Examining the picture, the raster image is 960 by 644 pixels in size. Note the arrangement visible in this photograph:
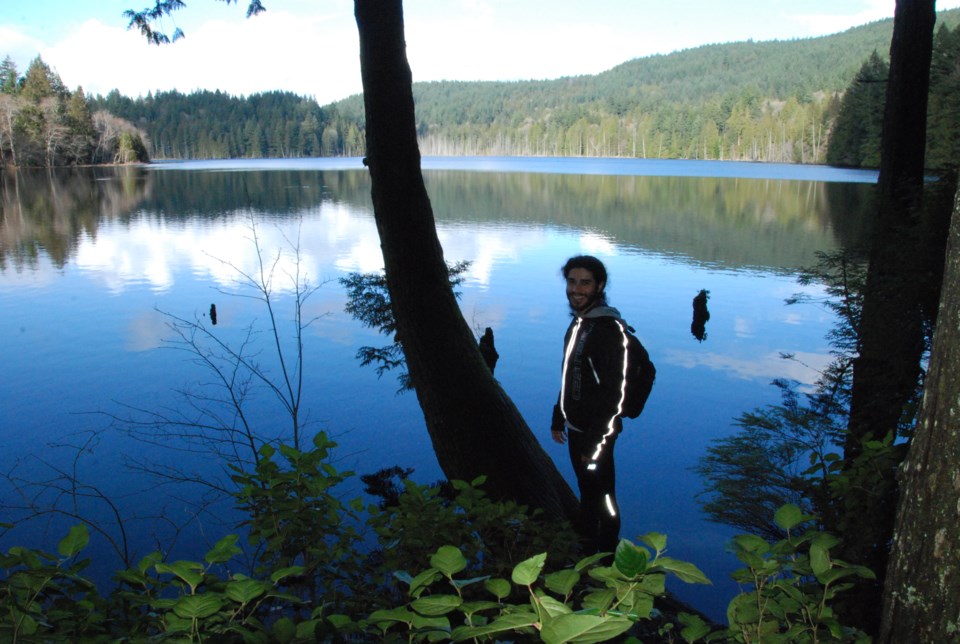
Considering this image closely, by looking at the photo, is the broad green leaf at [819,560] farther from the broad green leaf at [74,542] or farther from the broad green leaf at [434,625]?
the broad green leaf at [74,542]

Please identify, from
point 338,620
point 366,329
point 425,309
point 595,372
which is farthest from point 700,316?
point 338,620

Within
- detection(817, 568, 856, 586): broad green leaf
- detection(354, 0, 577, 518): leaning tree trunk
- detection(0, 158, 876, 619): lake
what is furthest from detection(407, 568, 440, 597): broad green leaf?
detection(354, 0, 577, 518): leaning tree trunk

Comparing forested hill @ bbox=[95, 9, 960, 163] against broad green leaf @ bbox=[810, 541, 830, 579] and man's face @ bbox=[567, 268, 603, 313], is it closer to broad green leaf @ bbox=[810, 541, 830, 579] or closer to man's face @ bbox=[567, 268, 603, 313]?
man's face @ bbox=[567, 268, 603, 313]

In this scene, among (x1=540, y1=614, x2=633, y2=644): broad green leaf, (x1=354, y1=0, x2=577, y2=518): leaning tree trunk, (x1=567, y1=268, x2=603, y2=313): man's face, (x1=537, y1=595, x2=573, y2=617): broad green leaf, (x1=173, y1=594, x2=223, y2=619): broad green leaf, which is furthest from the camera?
(x1=354, y1=0, x2=577, y2=518): leaning tree trunk

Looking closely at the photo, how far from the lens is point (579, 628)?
0.78 m

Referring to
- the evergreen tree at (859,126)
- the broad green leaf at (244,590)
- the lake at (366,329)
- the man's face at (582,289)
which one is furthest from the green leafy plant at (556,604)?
the evergreen tree at (859,126)

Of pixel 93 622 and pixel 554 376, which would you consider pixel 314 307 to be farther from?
pixel 93 622

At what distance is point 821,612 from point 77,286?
14.8 meters

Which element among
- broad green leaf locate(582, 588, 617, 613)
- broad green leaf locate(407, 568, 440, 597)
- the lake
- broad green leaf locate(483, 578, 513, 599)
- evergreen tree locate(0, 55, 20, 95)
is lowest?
the lake

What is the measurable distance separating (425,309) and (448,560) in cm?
339

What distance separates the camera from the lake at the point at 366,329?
5984 millimetres

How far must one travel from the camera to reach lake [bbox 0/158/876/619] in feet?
19.6

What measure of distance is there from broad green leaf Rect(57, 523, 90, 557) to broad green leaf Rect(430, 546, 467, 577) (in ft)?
2.20

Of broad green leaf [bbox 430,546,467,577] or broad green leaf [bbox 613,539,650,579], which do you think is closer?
broad green leaf [bbox 613,539,650,579]
